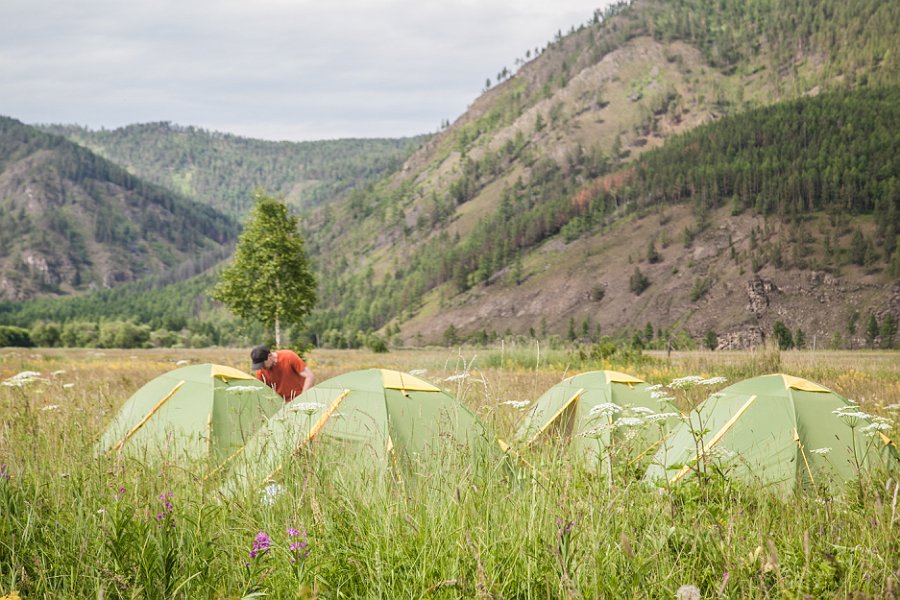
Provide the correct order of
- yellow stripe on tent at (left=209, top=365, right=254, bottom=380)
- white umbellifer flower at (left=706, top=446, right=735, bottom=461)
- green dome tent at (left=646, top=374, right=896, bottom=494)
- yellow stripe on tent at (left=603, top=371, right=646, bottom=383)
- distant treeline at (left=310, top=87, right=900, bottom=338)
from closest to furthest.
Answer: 1. white umbellifer flower at (left=706, top=446, right=735, bottom=461)
2. green dome tent at (left=646, top=374, right=896, bottom=494)
3. yellow stripe on tent at (left=209, top=365, right=254, bottom=380)
4. yellow stripe on tent at (left=603, top=371, right=646, bottom=383)
5. distant treeline at (left=310, top=87, right=900, bottom=338)

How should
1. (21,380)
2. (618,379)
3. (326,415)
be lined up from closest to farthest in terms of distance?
1. (326,415)
2. (21,380)
3. (618,379)

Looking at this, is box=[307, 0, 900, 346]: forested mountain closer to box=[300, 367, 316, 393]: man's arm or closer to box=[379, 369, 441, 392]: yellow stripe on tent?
box=[300, 367, 316, 393]: man's arm

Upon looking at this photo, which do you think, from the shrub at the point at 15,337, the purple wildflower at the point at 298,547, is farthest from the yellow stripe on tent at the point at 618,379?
the shrub at the point at 15,337

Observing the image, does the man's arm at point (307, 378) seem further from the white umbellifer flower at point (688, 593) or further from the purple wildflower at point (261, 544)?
the white umbellifer flower at point (688, 593)

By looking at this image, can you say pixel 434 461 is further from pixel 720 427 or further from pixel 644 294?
pixel 644 294

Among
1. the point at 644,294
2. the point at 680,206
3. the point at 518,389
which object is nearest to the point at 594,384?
the point at 518,389

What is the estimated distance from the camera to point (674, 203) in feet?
356

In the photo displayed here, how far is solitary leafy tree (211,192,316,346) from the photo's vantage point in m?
33.0

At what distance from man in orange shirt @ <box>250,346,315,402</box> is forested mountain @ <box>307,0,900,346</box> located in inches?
2394

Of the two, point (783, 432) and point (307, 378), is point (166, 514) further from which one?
point (307, 378)

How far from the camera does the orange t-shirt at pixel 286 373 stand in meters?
9.74

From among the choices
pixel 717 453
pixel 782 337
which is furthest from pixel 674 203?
pixel 717 453

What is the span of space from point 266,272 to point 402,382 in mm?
27234

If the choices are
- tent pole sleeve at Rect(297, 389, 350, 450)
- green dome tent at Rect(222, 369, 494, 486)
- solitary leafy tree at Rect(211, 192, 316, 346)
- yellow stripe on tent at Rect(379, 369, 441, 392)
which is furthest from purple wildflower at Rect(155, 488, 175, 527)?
solitary leafy tree at Rect(211, 192, 316, 346)
